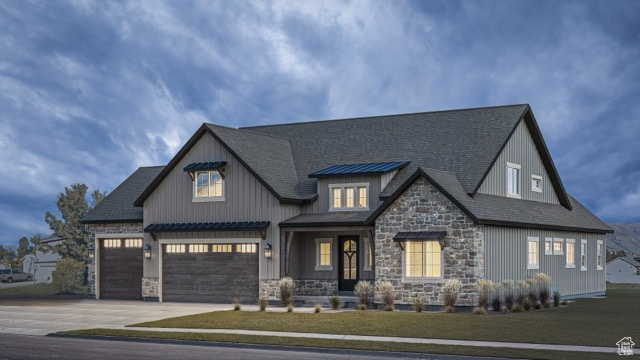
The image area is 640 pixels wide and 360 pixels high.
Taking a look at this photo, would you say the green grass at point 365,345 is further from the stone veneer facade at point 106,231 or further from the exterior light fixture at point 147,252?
the stone veneer facade at point 106,231

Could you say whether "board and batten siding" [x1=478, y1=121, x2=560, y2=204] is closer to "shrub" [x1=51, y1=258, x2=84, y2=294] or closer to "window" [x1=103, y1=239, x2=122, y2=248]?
"window" [x1=103, y1=239, x2=122, y2=248]

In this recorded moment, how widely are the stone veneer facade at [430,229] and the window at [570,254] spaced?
1053 centimetres

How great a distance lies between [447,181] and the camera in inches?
1344

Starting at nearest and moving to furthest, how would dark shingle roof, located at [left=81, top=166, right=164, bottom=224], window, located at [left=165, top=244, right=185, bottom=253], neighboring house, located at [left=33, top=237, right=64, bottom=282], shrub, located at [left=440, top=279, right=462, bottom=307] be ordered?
1. shrub, located at [left=440, top=279, right=462, bottom=307]
2. window, located at [left=165, top=244, right=185, bottom=253]
3. dark shingle roof, located at [left=81, top=166, right=164, bottom=224]
4. neighboring house, located at [left=33, top=237, right=64, bottom=282]

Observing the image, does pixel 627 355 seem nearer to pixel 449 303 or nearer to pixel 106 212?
pixel 449 303

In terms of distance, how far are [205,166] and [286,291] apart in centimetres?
730

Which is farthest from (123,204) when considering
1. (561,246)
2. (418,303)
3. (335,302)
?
(561,246)

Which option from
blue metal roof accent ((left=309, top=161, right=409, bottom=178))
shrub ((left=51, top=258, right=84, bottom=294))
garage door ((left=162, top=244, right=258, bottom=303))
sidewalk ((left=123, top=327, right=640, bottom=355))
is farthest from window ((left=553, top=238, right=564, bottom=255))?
shrub ((left=51, top=258, right=84, bottom=294))

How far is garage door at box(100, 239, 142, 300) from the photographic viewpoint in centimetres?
4234

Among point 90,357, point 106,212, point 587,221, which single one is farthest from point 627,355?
point 106,212

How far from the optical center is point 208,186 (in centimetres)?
3991

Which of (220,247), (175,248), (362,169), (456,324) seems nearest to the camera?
(456,324)

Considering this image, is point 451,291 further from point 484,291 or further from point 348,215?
point 348,215

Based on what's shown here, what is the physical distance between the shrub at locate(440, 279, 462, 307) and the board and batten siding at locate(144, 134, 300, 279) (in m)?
8.37
